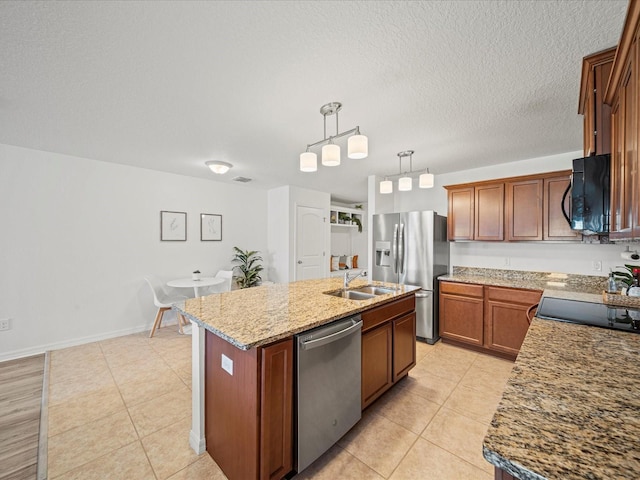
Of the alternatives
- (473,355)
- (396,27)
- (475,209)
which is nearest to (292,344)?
(396,27)

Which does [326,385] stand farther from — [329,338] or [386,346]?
[386,346]

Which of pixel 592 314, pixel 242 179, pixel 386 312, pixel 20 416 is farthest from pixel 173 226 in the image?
pixel 592 314

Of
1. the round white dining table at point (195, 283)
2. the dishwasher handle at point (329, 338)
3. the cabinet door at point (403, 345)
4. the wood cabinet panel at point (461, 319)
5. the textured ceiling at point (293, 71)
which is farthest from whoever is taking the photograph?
the round white dining table at point (195, 283)

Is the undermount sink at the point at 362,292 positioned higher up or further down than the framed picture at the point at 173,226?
further down

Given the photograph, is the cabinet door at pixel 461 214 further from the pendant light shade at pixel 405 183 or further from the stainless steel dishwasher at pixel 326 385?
the stainless steel dishwasher at pixel 326 385

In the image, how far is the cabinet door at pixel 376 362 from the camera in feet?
6.51

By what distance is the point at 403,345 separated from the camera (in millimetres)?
2447

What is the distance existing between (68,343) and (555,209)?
19.7 feet

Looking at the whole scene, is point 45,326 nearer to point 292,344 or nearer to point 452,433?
point 292,344

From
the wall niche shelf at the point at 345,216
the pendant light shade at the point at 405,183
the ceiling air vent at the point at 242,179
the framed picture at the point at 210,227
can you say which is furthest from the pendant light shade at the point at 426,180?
the framed picture at the point at 210,227

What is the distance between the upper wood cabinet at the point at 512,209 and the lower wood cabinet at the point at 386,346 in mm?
1653

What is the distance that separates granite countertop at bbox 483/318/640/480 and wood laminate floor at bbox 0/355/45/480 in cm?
250

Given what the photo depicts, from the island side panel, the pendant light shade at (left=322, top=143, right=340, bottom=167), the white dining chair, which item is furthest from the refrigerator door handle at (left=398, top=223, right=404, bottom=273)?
the white dining chair

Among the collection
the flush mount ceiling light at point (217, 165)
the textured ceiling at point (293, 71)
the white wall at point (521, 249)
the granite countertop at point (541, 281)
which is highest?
the textured ceiling at point (293, 71)
